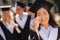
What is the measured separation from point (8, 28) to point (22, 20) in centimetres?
13

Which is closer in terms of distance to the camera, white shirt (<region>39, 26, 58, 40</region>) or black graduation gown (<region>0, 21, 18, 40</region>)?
A: white shirt (<region>39, 26, 58, 40</region>)

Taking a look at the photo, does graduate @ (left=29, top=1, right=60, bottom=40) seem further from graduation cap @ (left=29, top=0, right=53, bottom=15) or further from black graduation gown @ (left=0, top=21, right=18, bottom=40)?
black graduation gown @ (left=0, top=21, right=18, bottom=40)

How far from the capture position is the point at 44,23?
1.50 m

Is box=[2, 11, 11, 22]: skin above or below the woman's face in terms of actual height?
below

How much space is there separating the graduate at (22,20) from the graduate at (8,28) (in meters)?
0.04

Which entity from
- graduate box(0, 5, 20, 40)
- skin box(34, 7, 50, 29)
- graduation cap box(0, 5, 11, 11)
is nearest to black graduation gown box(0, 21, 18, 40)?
graduate box(0, 5, 20, 40)

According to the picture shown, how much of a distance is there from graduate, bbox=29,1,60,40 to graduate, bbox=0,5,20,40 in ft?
0.65

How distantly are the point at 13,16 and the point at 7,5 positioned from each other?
10 cm

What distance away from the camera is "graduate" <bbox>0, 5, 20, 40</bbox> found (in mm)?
1610

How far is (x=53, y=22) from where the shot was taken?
4.86 ft

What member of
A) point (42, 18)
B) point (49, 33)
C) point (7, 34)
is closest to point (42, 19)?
point (42, 18)

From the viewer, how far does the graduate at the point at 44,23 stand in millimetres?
1477

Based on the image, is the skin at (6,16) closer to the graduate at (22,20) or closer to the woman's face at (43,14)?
the graduate at (22,20)

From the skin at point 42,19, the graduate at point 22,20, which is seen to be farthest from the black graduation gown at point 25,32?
the skin at point 42,19
